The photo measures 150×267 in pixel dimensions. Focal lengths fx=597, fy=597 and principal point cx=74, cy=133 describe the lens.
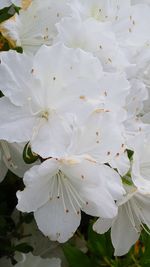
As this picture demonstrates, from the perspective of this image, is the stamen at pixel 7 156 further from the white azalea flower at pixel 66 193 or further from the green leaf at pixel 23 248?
the green leaf at pixel 23 248

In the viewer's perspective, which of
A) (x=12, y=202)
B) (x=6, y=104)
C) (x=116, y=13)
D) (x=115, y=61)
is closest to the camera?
(x=6, y=104)

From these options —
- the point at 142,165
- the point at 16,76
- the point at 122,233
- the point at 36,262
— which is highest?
the point at 16,76

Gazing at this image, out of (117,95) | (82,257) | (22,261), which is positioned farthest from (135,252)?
(117,95)

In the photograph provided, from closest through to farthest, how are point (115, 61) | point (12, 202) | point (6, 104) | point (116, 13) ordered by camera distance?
1. point (6, 104)
2. point (115, 61)
3. point (116, 13)
4. point (12, 202)

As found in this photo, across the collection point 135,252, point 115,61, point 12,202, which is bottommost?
point 135,252

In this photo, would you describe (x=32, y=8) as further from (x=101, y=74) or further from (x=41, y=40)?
(x=101, y=74)

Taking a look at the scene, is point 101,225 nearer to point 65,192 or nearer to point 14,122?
point 65,192

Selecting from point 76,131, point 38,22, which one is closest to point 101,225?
point 76,131
